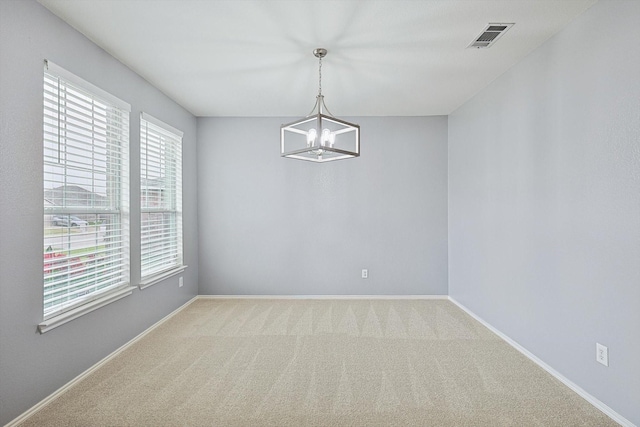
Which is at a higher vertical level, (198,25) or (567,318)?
(198,25)

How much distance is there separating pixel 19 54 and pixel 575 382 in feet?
14.4

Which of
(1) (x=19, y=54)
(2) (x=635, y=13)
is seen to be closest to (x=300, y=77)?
(1) (x=19, y=54)

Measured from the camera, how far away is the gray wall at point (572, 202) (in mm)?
1955

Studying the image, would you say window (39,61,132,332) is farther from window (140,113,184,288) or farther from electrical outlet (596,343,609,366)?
electrical outlet (596,343,609,366)

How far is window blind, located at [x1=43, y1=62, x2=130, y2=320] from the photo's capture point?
7.47 feet

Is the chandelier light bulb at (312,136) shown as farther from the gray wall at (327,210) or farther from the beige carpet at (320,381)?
the gray wall at (327,210)

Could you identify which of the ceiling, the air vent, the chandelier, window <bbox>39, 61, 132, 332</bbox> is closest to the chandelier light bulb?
the chandelier

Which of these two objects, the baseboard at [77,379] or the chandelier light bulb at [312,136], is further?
the chandelier light bulb at [312,136]

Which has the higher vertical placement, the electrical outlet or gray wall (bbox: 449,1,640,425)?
gray wall (bbox: 449,1,640,425)

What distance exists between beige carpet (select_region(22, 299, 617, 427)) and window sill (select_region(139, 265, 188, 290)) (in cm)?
54

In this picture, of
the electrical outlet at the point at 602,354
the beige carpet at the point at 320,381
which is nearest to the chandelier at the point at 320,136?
the beige carpet at the point at 320,381

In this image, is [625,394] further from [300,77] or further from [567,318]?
[300,77]

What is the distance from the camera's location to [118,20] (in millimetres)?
2354

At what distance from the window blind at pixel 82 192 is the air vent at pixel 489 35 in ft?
10.4
